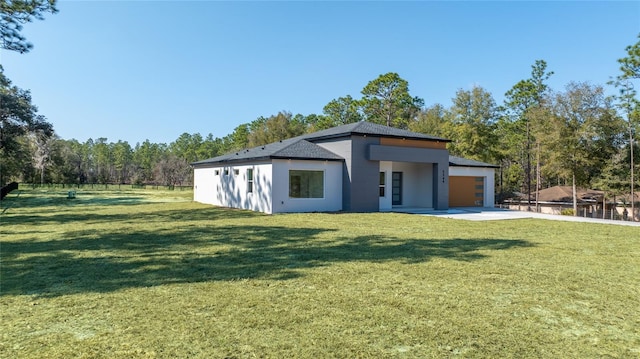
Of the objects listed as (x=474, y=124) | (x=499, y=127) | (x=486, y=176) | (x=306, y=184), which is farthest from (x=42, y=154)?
(x=499, y=127)

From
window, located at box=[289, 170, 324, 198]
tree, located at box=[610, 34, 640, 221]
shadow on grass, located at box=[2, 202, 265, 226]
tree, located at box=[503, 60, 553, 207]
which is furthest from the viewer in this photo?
tree, located at box=[503, 60, 553, 207]

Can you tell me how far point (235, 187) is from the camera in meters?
20.8

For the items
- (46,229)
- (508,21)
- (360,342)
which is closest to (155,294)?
(360,342)

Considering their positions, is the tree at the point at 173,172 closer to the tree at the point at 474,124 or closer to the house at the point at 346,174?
the tree at the point at 474,124

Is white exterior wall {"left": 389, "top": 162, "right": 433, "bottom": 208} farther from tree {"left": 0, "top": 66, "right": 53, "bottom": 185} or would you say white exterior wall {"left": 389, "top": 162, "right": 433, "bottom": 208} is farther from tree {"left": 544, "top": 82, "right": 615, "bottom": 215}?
tree {"left": 0, "top": 66, "right": 53, "bottom": 185}

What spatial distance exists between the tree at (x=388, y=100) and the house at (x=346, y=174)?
23.6 m

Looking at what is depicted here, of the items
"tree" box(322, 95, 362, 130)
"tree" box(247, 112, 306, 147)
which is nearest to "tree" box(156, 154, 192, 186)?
"tree" box(247, 112, 306, 147)

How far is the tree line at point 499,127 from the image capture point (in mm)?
25797

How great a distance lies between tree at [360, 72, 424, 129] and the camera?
44.6m

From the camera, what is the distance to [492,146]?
1460 inches

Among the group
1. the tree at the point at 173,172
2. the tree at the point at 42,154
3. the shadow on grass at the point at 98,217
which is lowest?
the shadow on grass at the point at 98,217

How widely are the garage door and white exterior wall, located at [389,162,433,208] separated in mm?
2192

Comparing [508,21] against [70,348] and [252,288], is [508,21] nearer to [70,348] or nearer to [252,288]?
[252,288]

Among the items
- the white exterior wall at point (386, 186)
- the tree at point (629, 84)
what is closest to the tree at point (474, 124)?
the tree at point (629, 84)
